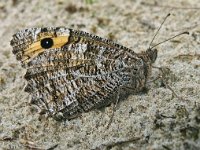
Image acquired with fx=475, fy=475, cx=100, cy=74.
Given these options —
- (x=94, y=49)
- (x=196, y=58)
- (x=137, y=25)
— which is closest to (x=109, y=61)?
(x=94, y=49)

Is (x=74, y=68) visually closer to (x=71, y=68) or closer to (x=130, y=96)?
(x=71, y=68)

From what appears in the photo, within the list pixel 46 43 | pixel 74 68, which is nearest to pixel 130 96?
pixel 74 68

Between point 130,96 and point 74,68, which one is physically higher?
point 74,68

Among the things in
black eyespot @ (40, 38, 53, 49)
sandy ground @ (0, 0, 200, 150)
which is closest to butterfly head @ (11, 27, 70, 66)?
black eyespot @ (40, 38, 53, 49)

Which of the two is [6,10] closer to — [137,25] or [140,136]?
[137,25]

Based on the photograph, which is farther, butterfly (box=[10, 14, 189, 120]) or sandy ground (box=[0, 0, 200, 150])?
butterfly (box=[10, 14, 189, 120])

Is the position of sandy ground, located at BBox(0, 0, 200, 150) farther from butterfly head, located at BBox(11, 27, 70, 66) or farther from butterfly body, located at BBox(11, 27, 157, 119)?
butterfly head, located at BBox(11, 27, 70, 66)

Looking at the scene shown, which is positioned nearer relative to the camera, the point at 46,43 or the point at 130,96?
the point at 46,43

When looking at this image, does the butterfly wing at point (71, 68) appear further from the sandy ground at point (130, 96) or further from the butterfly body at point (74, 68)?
the sandy ground at point (130, 96)
